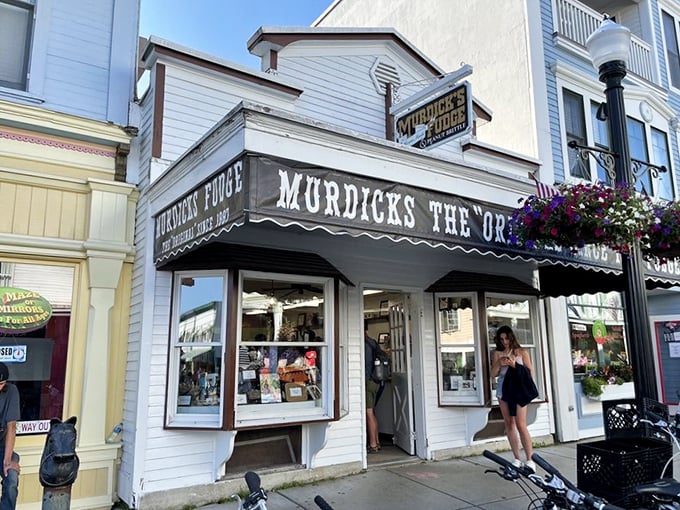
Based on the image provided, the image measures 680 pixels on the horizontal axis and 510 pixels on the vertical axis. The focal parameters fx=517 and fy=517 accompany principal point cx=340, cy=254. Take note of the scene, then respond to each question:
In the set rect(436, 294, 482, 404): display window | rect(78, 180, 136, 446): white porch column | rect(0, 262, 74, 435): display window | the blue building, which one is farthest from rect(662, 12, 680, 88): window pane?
rect(0, 262, 74, 435): display window

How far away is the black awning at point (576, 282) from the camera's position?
7609mm

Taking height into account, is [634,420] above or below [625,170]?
below

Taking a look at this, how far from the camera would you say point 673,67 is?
484 inches

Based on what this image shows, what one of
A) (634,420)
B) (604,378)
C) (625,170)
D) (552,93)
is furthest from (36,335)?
(552,93)

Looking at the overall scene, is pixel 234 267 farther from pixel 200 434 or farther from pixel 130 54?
pixel 130 54

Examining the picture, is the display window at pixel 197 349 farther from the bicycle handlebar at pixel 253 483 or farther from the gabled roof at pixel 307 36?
the gabled roof at pixel 307 36

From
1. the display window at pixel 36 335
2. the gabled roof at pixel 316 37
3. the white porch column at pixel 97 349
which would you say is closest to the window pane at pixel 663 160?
the gabled roof at pixel 316 37

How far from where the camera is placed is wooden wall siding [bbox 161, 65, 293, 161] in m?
5.93

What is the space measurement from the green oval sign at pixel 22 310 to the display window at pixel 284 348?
79.5 inches

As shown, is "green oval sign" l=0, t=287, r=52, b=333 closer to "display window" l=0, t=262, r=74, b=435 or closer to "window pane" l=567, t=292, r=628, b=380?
"display window" l=0, t=262, r=74, b=435

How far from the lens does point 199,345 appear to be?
553cm

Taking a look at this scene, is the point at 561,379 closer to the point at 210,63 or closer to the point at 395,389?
the point at 395,389

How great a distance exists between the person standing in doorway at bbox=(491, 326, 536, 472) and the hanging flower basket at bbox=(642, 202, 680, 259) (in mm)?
1866

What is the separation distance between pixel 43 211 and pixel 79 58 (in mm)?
1923
